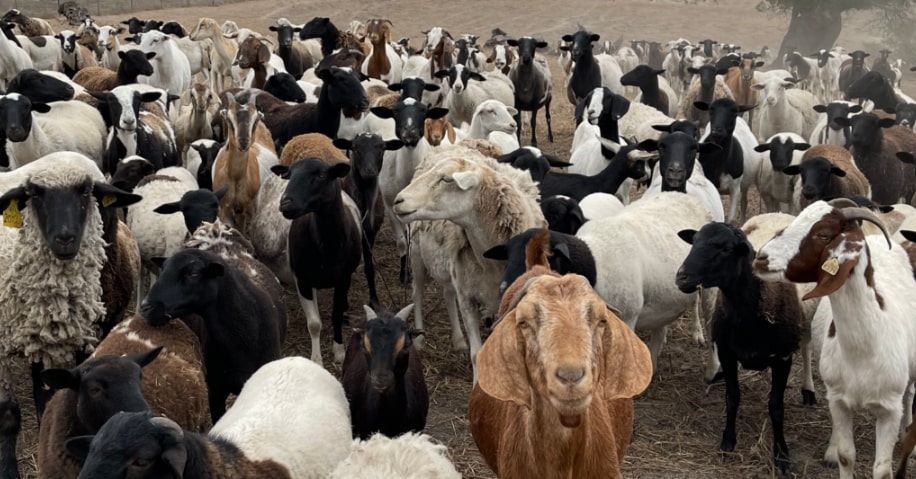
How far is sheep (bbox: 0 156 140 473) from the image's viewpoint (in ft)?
17.2

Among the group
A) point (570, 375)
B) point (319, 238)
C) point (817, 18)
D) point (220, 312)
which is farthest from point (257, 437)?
point (817, 18)

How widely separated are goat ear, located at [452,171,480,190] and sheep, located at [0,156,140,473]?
6.87 ft

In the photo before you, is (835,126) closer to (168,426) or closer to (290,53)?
(290,53)

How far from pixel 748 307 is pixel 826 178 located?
140 inches

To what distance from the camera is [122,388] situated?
405 centimetres

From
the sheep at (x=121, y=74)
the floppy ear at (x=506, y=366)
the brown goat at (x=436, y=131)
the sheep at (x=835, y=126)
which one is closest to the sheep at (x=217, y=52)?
the sheep at (x=121, y=74)

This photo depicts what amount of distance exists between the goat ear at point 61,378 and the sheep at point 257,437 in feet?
1.47

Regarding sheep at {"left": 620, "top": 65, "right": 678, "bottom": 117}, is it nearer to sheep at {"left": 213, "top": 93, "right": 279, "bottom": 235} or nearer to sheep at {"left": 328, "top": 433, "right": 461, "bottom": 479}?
sheep at {"left": 213, "top": 93, "right": 279, "bottom": 235}

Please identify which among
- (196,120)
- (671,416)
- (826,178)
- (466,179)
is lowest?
(671,416)

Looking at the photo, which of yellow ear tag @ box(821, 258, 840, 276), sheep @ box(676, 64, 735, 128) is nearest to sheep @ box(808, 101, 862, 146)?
sheep @ box(676, 64, 735, 128)

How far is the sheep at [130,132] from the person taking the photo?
909 cm

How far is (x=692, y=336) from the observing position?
8.08 m

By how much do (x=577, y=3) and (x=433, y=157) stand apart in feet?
142

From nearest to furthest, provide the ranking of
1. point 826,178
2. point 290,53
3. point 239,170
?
1. point 239,170
2. point 826,178
3. point 290,53
